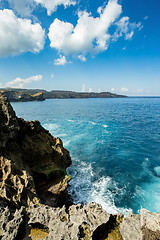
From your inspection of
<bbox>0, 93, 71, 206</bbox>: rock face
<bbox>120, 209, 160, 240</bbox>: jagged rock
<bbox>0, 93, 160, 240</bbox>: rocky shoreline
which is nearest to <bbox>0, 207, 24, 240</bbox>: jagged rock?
<bbox>0, 93, 160, 240</bbox>: rocky shoreline

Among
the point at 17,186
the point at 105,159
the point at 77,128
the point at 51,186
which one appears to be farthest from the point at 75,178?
the point at 77,128

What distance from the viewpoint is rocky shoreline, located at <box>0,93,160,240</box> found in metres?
6.32

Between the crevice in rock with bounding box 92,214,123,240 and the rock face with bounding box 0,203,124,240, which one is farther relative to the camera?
the crevice in rock with bounding box 92,214,123,240

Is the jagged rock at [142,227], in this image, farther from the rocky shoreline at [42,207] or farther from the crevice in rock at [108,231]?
the crevice in rock at [108,231]

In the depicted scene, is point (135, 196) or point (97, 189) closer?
point (135, 196)

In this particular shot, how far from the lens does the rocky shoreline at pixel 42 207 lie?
249 inches

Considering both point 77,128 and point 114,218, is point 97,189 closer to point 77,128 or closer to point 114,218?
point 114,218

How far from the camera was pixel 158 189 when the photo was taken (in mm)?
17703

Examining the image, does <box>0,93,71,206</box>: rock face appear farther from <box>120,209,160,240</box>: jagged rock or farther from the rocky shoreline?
<box>120,209,160,240</box>: jagged rock

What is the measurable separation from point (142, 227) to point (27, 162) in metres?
15.3

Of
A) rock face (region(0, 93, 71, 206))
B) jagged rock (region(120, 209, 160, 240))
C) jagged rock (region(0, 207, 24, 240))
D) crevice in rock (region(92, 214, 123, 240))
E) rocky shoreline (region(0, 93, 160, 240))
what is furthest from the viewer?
rock face (region(0, 93, 71, 206))

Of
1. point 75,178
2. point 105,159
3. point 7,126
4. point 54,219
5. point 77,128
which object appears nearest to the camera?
point 54,219

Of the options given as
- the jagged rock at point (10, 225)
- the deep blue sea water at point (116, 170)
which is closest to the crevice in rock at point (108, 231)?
the jagged rock at point (10, 225)

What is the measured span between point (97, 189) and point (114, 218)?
1176 cm
